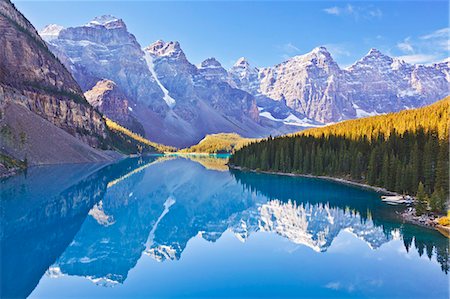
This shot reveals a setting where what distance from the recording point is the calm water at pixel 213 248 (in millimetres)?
27969

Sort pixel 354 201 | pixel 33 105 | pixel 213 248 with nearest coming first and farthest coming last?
pixel 213 248 < pixel 354 201 < pixel 33 105

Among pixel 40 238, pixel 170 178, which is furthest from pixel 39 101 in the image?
pixel 40 238

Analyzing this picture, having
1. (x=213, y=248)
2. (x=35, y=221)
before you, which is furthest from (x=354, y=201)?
(x=35, y=221)

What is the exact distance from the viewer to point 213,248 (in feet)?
130

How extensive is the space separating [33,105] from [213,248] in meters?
143

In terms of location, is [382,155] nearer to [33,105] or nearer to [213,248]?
[213,248]

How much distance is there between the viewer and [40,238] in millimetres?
40219

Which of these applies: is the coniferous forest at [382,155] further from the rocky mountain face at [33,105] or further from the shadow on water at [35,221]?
the rocky mountain face at [33,105]

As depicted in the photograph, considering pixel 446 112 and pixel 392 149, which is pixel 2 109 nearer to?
pixel 392 149

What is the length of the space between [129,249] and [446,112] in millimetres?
90711

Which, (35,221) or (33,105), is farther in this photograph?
(33,105)

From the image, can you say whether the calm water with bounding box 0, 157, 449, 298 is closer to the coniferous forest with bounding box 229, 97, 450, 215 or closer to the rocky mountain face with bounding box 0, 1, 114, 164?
the coniferous forest with bounding box 229, 97, 450, 215

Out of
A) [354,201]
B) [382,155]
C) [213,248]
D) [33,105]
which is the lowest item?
[213,248]

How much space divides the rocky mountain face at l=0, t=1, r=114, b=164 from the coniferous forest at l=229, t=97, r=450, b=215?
6509cm
